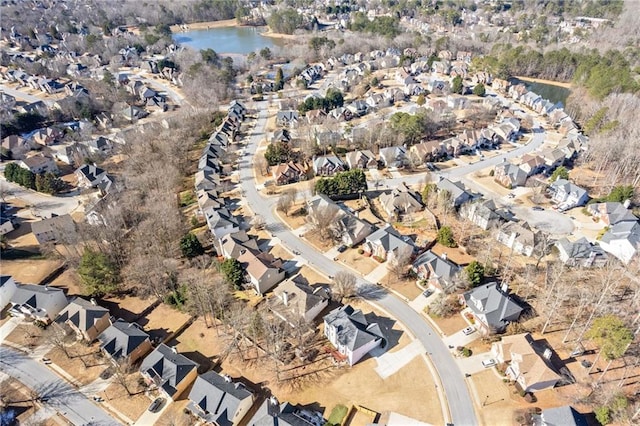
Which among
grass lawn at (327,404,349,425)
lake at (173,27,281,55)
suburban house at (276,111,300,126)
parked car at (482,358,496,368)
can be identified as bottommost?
grass lawn at (327,404,349,425)

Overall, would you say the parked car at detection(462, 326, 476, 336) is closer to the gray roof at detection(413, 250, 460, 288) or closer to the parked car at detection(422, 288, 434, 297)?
the gray roof at detection(413, 250, 460, 288)

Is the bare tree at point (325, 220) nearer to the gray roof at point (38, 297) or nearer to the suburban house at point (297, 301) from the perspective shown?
the suburban house at point (297, 301)

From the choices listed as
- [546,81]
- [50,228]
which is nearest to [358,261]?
[50,228]

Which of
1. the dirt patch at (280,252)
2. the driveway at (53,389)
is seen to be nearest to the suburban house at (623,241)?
the dirt patch at (280,252)

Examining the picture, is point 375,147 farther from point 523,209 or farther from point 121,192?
point 121,192

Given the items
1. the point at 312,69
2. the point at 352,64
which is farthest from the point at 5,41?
the point at 352,64

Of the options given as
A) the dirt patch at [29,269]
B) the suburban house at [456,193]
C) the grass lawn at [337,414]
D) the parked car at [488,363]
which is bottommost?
the grass lawn at [337,414]

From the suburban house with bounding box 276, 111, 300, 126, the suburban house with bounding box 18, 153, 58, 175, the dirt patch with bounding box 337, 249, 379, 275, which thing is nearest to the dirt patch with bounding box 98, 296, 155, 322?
the dirt patch with bounding box 337, 249, 379, 275
